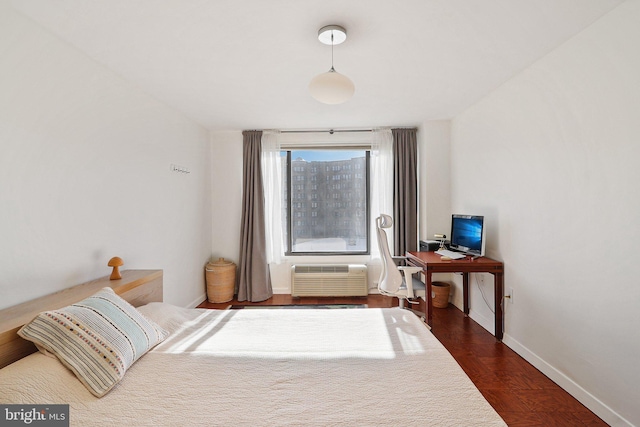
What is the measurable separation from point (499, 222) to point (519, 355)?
123 cm

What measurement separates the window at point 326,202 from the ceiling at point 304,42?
5.10 feet

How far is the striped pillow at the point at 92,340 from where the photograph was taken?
4.24 feet

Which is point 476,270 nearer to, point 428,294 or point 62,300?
point 428,294

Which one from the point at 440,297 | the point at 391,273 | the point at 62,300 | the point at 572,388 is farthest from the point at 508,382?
the point at 62,300

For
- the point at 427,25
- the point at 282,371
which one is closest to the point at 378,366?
the point at 282,371

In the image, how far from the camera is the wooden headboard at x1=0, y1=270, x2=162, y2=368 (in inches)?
54.1

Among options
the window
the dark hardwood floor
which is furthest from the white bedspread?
the window

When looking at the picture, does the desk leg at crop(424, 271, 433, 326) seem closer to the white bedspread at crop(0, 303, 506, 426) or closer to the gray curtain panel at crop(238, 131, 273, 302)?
the white bedspread at crop(0, 303, 506, 426)

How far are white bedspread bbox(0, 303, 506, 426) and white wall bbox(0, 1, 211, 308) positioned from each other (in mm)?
936

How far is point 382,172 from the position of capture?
15.1 feet

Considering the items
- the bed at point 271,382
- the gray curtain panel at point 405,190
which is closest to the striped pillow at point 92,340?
the bed at point 271,382

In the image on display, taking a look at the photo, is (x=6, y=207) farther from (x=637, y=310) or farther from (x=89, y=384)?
(x=637, y=310)

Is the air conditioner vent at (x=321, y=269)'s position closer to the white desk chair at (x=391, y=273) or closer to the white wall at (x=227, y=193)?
the white wall at (x=227, y=193)

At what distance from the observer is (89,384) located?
1.26 meters
